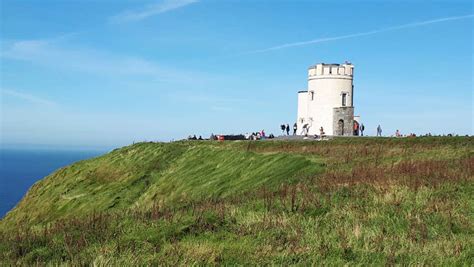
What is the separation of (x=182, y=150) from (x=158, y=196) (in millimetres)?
15149

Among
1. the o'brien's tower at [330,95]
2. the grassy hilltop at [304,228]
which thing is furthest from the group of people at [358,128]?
the grassy hilltop at [304,228]

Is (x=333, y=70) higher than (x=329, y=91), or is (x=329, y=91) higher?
(x=333, y=70)

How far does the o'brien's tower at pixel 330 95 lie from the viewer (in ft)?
221

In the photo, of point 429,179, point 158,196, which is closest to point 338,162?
point 429,179

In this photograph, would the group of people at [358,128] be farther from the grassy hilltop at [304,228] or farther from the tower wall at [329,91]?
the grassy hilltop at [304,228]

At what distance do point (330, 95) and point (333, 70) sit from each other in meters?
3.39

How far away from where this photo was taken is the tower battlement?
6862cm

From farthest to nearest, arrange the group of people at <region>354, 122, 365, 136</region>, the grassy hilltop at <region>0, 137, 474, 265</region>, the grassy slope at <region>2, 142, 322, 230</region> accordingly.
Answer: the group of people at <region>354, 122, 365, 136</region> < the grassy slope at <region>2, 142, 322, 230</region> < the grassy hilltop at <region>0, 137, 474, 265</region>

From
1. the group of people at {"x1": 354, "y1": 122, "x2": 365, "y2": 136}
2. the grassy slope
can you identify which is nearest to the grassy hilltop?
the grassy slope

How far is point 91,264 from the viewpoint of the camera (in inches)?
333

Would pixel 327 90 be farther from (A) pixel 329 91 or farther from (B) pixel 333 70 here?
(B) pixel 333 70

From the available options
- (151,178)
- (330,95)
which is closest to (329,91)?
(330,95)

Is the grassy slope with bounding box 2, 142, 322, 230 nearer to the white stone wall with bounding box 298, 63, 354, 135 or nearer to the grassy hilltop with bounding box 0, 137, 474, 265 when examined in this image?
the grassy hilltop with bounding box 0, 137, 474, 265

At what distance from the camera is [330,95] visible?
225ft
